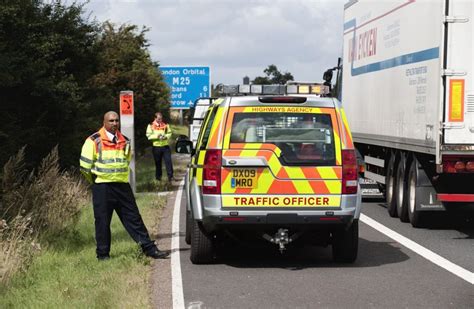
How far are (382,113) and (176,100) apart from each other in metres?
19.4

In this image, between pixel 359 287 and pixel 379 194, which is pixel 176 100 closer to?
pixel 379 194

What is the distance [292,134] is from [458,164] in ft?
11.3

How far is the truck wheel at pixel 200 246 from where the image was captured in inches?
375

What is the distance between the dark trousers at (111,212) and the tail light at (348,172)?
2.57 meters

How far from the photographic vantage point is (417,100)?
12.6 m

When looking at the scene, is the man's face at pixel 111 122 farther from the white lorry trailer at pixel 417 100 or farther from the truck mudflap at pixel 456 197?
the truck mudflap at pixel 456 197

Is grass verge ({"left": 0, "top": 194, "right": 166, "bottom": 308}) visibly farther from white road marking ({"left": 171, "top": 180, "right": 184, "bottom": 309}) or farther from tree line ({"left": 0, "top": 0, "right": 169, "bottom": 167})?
tree line ({"left": 0, "top": 0, "right": 169, "bottom": 167})

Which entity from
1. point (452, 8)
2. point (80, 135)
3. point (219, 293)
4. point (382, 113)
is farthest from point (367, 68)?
point (219, 293)

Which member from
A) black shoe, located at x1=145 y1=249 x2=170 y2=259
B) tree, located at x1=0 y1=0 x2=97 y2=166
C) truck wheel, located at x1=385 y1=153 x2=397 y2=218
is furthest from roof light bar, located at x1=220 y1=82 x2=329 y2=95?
black shoe, located at x1=145 y1=249 x2=170 y2=259

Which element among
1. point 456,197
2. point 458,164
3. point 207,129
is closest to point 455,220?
point 456,197

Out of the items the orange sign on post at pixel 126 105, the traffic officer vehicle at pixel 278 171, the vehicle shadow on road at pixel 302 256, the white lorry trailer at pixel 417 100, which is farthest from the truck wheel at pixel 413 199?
the orange sign on post at pixel 126 105

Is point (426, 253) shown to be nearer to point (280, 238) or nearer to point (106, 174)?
point (280, 238)

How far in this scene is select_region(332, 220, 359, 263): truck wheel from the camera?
31.3ft

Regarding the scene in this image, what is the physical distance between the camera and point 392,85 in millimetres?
14328
